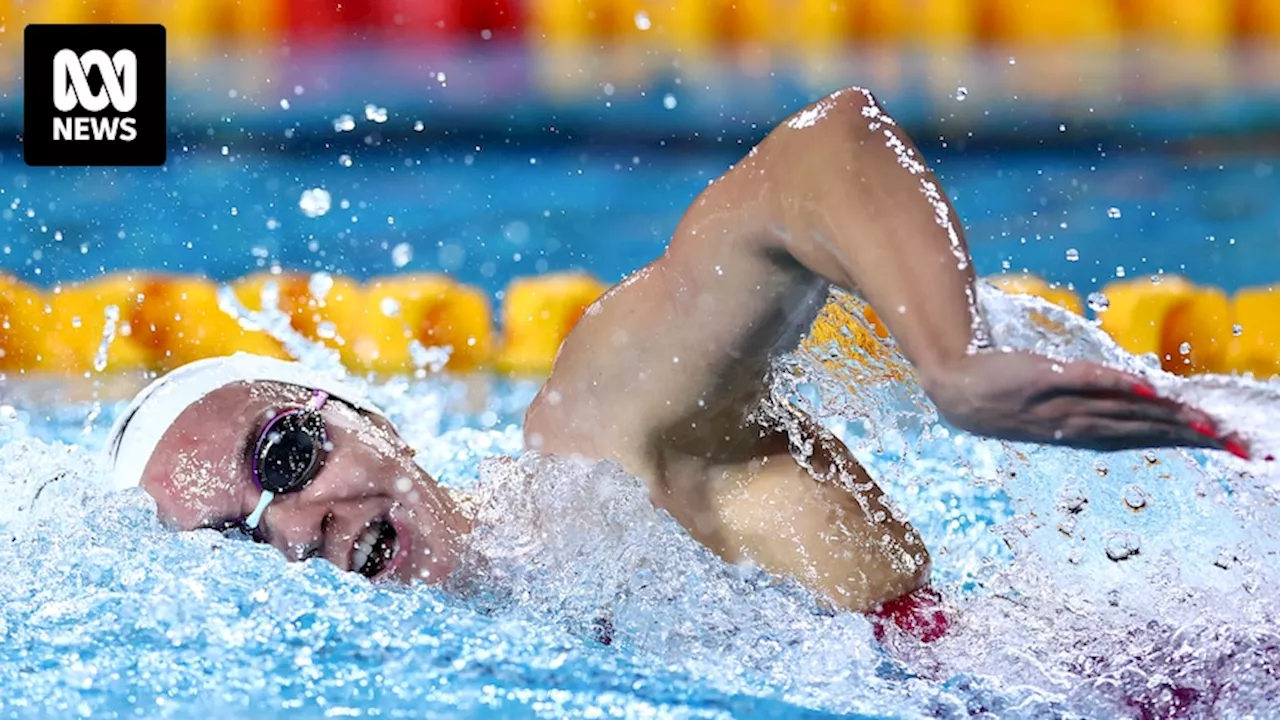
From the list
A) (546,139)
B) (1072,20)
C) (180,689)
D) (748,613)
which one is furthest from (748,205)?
(1072,20)

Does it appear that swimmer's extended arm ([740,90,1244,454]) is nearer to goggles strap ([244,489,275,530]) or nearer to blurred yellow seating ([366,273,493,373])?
goggles strap ([244,489,275,530])

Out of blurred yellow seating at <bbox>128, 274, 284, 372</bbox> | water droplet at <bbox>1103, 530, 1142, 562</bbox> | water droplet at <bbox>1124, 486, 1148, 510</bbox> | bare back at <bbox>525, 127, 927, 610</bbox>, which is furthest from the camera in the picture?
blurred yellow seating at <bbox>128, 274, 284, 372</bbox>

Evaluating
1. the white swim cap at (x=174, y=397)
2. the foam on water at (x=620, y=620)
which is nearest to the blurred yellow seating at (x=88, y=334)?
the foam on water at (x=620, y=620)

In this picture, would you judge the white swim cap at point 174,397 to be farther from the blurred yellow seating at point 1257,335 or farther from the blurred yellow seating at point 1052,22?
the blurred yellow seating at point 1052,22

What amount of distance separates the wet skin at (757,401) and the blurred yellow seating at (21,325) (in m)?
2.29

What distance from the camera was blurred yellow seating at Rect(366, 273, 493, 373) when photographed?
3684 millimetres

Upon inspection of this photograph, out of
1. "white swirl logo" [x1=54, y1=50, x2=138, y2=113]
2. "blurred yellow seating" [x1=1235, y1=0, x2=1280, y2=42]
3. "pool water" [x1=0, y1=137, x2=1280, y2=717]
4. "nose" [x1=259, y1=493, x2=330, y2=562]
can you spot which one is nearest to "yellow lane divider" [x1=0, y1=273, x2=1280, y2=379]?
"white swirl logo" [x1=54, y1=50, x2=138, y2=113]

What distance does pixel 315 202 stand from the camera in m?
3.85

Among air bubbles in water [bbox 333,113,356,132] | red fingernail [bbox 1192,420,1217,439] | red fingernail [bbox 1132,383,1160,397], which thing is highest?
air bubbles in water [bbox 333,113,356,132]

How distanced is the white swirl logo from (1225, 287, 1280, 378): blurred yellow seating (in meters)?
2.91

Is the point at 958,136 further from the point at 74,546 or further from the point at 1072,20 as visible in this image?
the point at 74,546

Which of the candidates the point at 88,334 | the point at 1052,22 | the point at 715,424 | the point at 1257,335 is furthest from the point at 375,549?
the point at 1052,22

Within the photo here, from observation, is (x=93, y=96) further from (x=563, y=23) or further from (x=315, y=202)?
(x=563, y=23)

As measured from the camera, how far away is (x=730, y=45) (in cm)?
397
